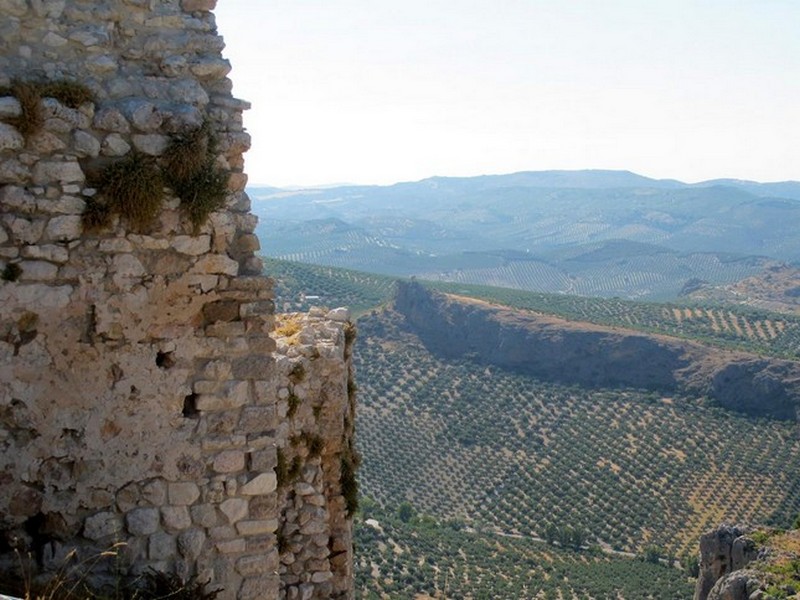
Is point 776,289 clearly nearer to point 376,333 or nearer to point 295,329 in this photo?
point 376,333

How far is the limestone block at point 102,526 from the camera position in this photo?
14.6 feet

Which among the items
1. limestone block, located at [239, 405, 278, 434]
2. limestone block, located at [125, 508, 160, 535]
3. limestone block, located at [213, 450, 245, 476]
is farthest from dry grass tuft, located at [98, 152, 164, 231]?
limestone block, located at [125, 508, 160, 535]

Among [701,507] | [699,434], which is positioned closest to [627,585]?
[701,507]

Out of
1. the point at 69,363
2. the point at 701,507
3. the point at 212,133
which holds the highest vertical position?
the point at 212,133

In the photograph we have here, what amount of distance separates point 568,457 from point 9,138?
53853mm

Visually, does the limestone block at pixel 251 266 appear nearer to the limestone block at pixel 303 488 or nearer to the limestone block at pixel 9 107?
the limestone block at pixel 9 107

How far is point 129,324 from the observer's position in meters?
4.45

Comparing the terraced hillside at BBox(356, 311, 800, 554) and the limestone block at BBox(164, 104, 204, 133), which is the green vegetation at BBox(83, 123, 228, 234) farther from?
the terraced hillside at BBox(356, 311, 800, 554)

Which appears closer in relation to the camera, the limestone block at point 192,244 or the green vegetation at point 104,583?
the green vegetation at point 104,583

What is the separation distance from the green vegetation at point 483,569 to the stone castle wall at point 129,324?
27518 millimetres

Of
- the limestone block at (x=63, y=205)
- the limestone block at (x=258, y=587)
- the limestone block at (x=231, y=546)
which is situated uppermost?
the limestone block at (x=63, y=205)

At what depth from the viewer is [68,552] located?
14.5 feet

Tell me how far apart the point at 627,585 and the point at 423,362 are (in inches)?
1390

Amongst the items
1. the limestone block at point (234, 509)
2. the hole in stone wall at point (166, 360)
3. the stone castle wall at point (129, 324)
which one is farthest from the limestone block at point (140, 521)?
the hole in stone wall at point (166, 360)
